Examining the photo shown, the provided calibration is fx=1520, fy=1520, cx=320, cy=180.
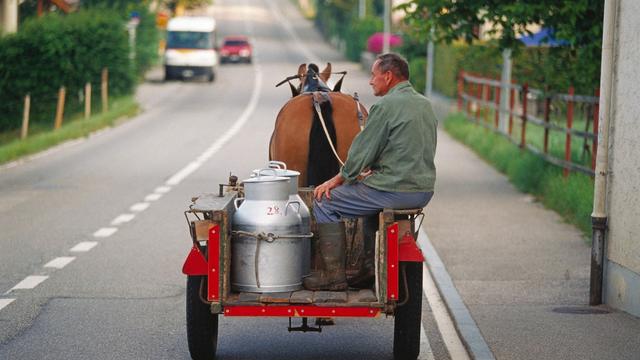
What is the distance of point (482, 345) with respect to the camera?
9.48 meters

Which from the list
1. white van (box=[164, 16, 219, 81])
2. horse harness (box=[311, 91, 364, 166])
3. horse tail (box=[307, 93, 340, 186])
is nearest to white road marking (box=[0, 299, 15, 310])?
horse tail (box=[307, 93, 340, 186])

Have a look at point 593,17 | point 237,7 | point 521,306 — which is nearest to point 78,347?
point 521,306

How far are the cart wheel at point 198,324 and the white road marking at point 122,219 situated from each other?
8304mm

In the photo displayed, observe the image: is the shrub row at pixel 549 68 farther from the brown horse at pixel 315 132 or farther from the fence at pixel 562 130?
the brown horse at pixel 315 132

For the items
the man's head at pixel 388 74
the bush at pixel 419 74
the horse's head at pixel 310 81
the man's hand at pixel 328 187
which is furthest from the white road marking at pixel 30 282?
the bush at pixel 419 74

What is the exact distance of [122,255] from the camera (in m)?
14.2

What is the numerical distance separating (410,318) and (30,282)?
4545 millimetres

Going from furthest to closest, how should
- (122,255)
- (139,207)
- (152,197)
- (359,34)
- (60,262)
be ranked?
1. (359,34)
2. (152,197)
3. (139,207)
4. (122,255)
5. (60,262)

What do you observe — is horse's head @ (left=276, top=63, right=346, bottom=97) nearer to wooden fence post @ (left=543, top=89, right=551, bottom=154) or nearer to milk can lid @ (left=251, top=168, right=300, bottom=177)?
milk can lid @ (left=251, top=168, right=300, bottom=177)

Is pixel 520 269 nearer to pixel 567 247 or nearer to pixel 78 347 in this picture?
pixel 567 247

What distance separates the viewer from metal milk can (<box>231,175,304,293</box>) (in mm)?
8461

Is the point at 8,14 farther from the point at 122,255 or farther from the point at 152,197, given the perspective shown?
the point at 122,255

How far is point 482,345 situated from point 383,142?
5.24ft

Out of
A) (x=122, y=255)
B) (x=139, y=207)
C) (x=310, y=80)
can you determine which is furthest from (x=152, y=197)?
(x=310, y=80)
